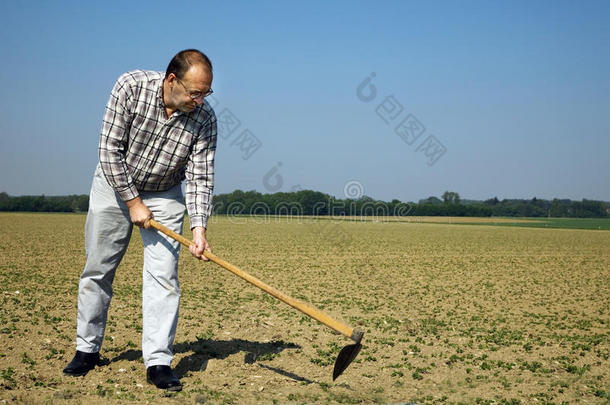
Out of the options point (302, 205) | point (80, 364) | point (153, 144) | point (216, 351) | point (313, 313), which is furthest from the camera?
point (302, 205)

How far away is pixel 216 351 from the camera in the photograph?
5250 millimetres

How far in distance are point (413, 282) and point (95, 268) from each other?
30.0 feet

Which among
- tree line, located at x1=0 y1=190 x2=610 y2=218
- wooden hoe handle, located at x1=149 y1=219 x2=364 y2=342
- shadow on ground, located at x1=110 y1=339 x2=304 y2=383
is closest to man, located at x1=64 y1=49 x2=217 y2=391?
wooden hoe handle, located at x1=149 y1=219 x2=364 y2=342

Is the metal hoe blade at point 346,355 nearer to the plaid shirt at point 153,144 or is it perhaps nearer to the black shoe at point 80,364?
the plaid shirt at point 153,144

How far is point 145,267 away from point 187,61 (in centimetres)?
159

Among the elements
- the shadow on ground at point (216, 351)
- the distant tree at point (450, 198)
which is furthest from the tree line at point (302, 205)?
the shadow on ground at point (216, 351)

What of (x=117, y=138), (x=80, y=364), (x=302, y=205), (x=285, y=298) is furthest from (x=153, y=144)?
(x=302, y=205)

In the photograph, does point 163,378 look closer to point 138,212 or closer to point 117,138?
point 138,212

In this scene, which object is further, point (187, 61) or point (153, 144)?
point (153, 144)

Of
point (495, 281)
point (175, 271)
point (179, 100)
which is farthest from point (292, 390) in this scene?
point (495, 281)

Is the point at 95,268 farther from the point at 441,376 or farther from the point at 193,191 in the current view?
the point at 441,376

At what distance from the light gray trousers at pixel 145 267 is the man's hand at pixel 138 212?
16 cm

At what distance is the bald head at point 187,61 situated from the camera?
12.2 feet

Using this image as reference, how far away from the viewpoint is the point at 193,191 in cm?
432
